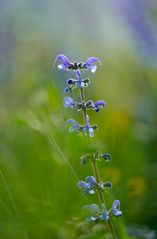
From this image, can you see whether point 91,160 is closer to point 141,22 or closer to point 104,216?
point 104,216

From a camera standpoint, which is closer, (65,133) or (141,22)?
(65,133)

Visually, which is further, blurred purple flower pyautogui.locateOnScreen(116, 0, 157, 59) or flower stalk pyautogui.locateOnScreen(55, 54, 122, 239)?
blurred purple flower pyautogui.locateOnScreen(116, 0, 157, 59)

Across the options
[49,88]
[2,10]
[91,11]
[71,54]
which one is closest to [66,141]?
[49,88]

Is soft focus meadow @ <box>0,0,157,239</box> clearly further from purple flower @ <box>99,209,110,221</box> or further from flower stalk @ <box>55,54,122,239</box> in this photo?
purple flower @ <box>99,209,110,221</box>

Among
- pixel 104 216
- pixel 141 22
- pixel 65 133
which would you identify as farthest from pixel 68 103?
pixel 141 22

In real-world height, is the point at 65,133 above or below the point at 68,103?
above

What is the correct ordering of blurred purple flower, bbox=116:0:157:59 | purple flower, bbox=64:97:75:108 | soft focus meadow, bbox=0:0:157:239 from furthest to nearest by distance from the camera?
blurred purple flower, bbox=116:0:157:59 < soft focus meadow, bbox=0:0:157:239 < purple flower, bbox=64:97:75:108

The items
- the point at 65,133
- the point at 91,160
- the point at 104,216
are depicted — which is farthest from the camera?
the point at 65,133

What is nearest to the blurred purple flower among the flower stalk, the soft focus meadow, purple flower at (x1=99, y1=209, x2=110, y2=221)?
the soft focus meadow
